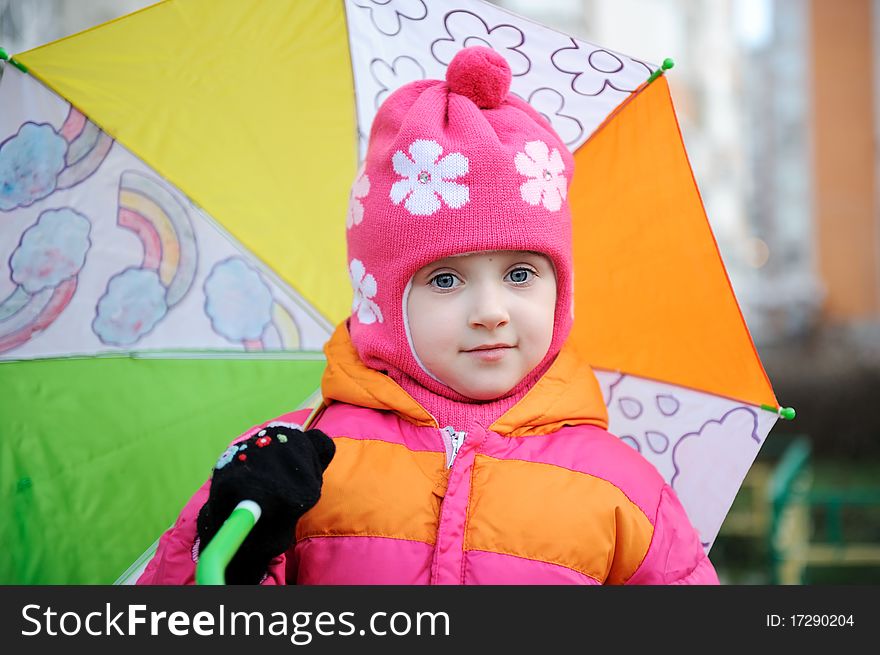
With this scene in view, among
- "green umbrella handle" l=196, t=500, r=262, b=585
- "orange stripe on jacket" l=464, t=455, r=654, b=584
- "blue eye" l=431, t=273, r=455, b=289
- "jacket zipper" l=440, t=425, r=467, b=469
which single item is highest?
"blue eye" l=431, t=273, r=455, b=289

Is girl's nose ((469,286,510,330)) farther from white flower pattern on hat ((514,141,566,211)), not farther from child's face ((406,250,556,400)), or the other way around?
white flower pattern on hat ((514,141,566,211))

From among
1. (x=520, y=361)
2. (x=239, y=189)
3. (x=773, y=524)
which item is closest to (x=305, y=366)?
(x=239, y=189)

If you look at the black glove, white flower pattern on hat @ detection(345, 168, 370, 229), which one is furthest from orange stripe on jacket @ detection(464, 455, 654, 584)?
white flower pattern on hat @ detection(345, 168, 370, 229)

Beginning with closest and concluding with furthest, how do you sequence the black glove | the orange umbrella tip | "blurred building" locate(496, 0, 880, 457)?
1. the black glove
2. the orange umbrella tip
3. "blurred building" locate(496, 0, 880, 457)

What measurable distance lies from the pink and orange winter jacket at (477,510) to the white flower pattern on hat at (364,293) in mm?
133

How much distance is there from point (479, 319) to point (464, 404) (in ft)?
0.71

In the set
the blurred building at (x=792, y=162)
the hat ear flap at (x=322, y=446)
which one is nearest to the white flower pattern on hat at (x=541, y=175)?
the hat ear flap at (x=322, y=446)

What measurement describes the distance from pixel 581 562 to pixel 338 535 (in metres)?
0.48

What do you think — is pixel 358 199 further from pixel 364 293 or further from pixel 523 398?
pixel 523 398

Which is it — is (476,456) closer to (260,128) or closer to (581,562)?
(581,562)

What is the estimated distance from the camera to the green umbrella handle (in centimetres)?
133

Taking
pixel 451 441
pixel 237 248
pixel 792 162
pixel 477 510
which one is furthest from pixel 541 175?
pixel 792 162

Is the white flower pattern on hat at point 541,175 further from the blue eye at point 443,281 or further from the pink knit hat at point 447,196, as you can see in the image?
the blue eye at point 443,281

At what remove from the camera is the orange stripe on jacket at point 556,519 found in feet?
5.92
